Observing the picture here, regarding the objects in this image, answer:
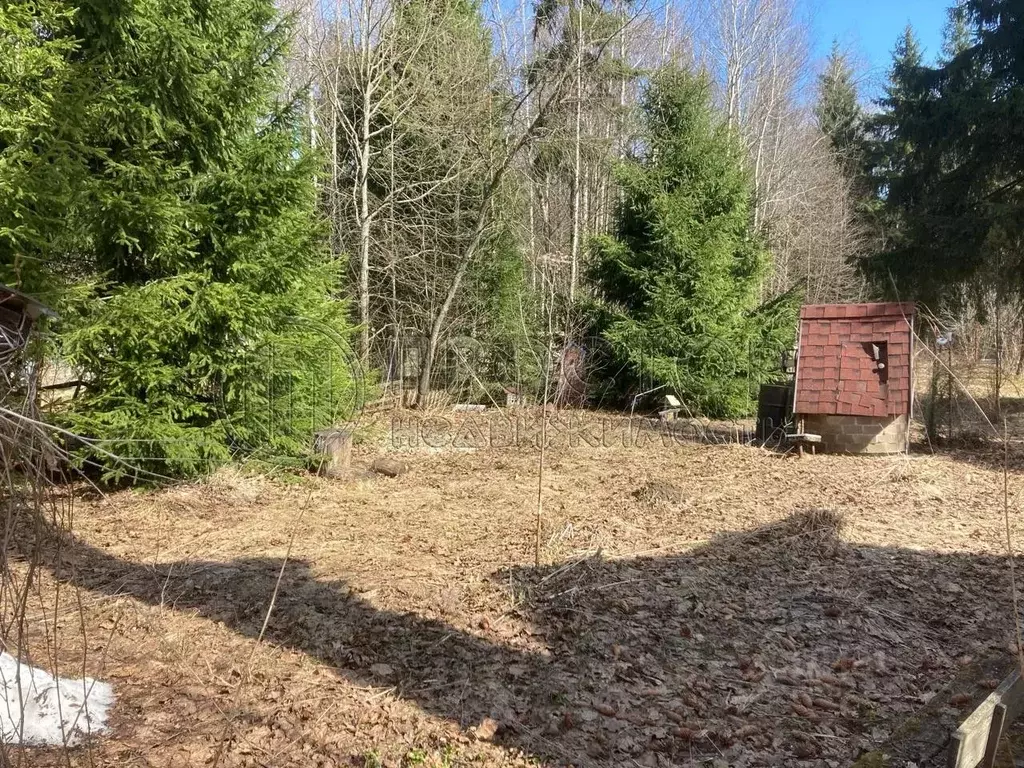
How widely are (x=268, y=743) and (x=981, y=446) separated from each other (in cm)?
1230

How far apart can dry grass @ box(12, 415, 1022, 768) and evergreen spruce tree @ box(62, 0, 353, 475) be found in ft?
3.32

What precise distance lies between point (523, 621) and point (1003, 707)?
2.88 metres

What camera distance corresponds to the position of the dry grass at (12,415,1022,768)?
3.67 m

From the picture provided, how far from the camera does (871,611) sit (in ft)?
16.9

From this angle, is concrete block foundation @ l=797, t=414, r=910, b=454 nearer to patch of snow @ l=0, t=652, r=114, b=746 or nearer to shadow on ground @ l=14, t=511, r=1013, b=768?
shadow on ground @ l=14, t=511, r=1013, b=768

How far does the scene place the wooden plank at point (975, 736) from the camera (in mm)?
2736

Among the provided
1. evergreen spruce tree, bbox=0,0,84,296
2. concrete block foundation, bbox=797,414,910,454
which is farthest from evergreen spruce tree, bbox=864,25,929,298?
evergreen spruce tree, bbox=0,0,84,296

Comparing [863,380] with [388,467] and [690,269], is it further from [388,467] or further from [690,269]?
[388,467]

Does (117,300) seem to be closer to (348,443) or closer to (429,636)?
(348,443)

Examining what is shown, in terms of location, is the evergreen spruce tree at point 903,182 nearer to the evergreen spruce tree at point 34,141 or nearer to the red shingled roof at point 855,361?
the red shingled roof at point 855,361

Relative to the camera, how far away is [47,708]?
140 inches

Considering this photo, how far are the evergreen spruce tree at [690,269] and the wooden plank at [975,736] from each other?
12.5 m

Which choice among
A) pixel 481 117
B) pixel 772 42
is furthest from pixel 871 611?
pixel 772 42

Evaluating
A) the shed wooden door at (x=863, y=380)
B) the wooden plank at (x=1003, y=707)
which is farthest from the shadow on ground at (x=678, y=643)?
the shed wooden door at (x=863, y=380)
